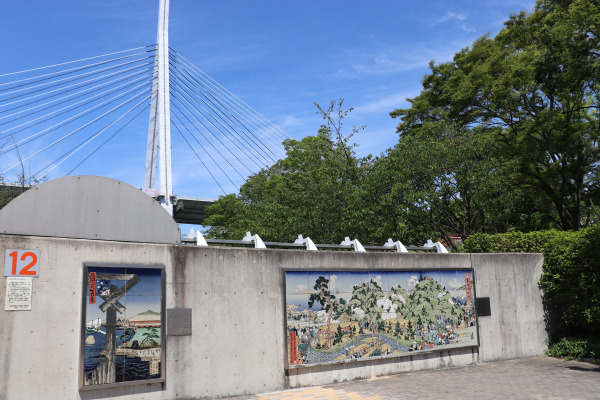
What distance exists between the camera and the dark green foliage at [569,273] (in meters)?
13.1

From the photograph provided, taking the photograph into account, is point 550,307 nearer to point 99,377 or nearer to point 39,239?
point 99,377

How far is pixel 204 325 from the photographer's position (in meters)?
8.99

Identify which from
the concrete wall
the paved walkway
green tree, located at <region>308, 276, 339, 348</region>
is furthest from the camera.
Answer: green tree, located at <region>308, 276, 339, 348</region>

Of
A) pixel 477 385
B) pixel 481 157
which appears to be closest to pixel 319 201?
pixel 481 157

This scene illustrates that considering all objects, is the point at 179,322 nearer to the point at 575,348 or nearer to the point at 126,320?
the point at 126,320

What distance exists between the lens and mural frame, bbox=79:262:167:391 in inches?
306

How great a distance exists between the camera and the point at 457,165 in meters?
18.1

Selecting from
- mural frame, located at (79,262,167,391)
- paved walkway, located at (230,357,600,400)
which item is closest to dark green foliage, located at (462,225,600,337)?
paved walkway, located at (230,357,600,400)

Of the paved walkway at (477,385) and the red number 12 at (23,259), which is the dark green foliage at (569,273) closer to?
the paved walkway at (477,385)

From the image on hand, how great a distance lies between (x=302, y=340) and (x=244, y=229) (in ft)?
54.4

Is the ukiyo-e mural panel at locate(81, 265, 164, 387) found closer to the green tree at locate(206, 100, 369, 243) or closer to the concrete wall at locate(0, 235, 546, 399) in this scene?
the concrete wall at locate(0, 235, 546, 399)

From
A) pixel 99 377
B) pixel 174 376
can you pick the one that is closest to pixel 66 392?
pixel 99 377

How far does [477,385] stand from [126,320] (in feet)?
22.5

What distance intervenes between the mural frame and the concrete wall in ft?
0.38
